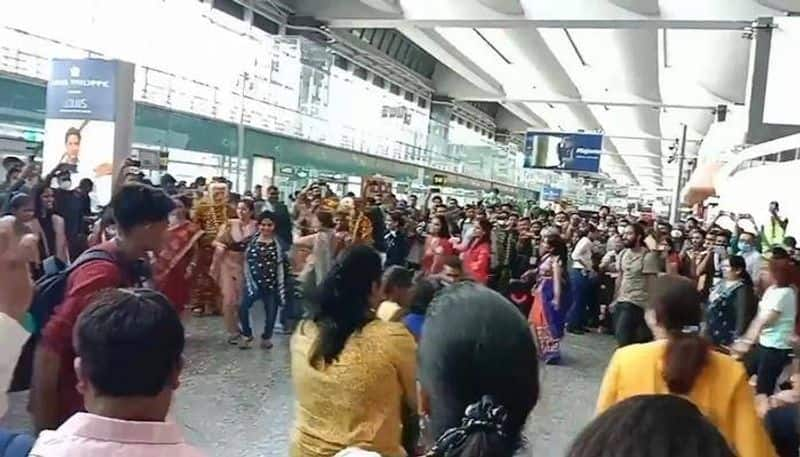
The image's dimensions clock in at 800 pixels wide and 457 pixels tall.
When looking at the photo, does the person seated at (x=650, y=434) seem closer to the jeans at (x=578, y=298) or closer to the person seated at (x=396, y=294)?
the person seated at (x=396, y=294)

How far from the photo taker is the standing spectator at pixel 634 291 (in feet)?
27.1

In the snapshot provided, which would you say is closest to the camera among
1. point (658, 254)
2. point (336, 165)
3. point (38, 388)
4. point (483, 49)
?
point (38, 388)

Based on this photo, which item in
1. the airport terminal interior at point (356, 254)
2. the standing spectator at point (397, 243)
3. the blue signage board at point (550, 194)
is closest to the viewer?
the airport terminal interior at point (356, 254)

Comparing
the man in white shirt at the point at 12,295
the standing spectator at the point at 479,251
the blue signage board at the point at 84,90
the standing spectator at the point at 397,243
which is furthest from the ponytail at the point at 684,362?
the standing spectator at the point at 397,243

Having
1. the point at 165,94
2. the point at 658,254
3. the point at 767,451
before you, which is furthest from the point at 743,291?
the point at 165,94

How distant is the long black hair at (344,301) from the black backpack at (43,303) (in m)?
0.63

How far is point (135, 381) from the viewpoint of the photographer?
66.3 inches

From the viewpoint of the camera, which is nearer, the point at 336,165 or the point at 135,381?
the point at 135,381

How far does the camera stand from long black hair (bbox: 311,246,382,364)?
2.67 m

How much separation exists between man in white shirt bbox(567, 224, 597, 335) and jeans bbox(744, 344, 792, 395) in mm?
5388

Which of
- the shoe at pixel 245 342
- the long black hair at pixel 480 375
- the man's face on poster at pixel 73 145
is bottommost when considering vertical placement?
the shoe at pixel 245 342

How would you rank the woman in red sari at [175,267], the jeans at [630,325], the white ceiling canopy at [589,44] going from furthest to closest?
the white ceiling canopy at [589,44] < the jeans at [630,325] < the woman in red sari at [175,267]

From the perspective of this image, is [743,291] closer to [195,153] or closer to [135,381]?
[135,381]

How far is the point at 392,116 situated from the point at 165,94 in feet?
58.8
